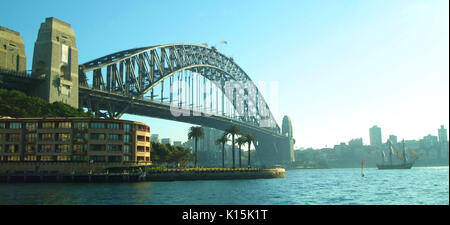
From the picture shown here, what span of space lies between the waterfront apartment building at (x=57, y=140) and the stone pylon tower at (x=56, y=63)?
12.6m

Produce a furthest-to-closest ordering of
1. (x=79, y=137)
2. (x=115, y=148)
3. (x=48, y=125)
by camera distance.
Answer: (x=115, y=148) < (x=48, y=125) < (x=79, y=137)

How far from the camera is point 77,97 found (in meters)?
115

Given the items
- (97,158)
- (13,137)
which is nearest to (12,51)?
(13,137)

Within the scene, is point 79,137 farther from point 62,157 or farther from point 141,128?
point 141,128

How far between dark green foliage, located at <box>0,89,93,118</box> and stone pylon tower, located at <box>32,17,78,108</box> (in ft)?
16.3

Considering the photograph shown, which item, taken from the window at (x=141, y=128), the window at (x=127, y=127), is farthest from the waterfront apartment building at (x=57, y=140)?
the window at (x=141, y=128)

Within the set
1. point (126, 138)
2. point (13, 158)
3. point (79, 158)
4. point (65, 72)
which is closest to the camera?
point (79, 158)

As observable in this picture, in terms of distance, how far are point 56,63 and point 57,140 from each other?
24.9m

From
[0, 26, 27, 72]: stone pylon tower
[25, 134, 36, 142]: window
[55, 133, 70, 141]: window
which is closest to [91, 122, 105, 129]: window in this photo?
[55, 133, 70, 141]: window

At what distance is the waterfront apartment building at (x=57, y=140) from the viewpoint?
95.1 m

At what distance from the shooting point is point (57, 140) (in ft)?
314

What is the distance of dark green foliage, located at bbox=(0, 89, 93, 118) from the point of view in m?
99.6
